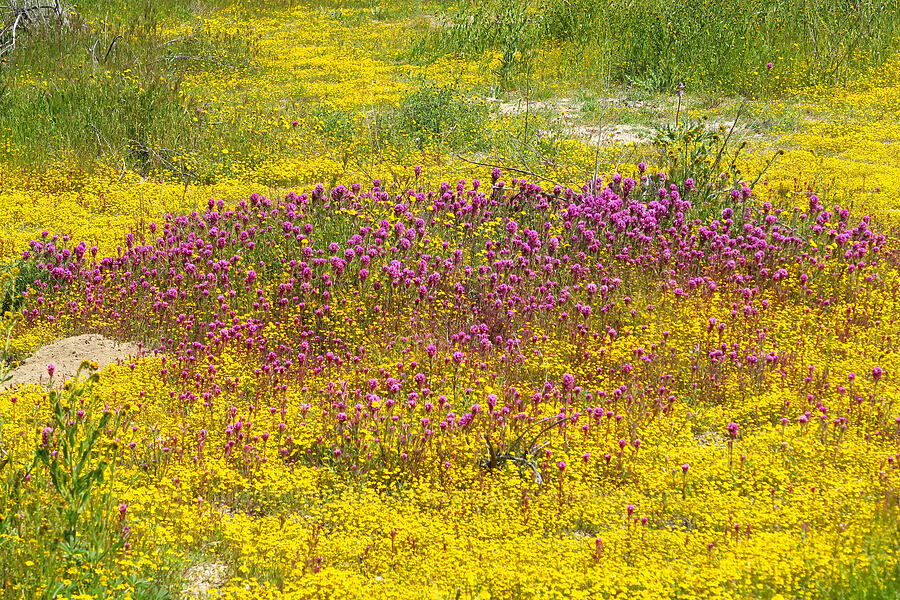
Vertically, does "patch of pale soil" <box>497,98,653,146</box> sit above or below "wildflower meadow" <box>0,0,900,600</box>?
above

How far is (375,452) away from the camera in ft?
17.0

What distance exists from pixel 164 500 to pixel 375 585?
54.2 inches

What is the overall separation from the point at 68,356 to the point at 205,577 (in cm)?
306

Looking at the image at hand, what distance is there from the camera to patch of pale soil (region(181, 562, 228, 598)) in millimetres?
4172

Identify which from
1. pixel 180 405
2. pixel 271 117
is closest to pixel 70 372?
pixel 180 405

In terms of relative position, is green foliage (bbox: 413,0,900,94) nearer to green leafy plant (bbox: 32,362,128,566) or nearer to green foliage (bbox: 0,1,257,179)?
green foliage (bbox: 0,1,257,179)

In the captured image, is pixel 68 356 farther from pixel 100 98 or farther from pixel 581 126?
pixel 581 126

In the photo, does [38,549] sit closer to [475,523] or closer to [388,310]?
[475,523]

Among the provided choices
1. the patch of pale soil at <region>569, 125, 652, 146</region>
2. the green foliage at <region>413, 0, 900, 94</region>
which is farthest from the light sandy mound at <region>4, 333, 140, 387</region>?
the green foliage at <region>413, 0, 900, 94</region>

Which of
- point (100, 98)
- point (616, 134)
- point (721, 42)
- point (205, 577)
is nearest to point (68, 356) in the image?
point (205, 577)

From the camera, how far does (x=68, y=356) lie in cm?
659

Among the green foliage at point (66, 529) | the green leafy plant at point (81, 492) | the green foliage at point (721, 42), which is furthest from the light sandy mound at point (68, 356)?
the green foliage at point (721, 42)

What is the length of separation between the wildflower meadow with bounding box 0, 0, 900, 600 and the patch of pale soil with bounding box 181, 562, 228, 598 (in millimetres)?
16

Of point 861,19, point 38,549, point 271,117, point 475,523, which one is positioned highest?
point 861,19
